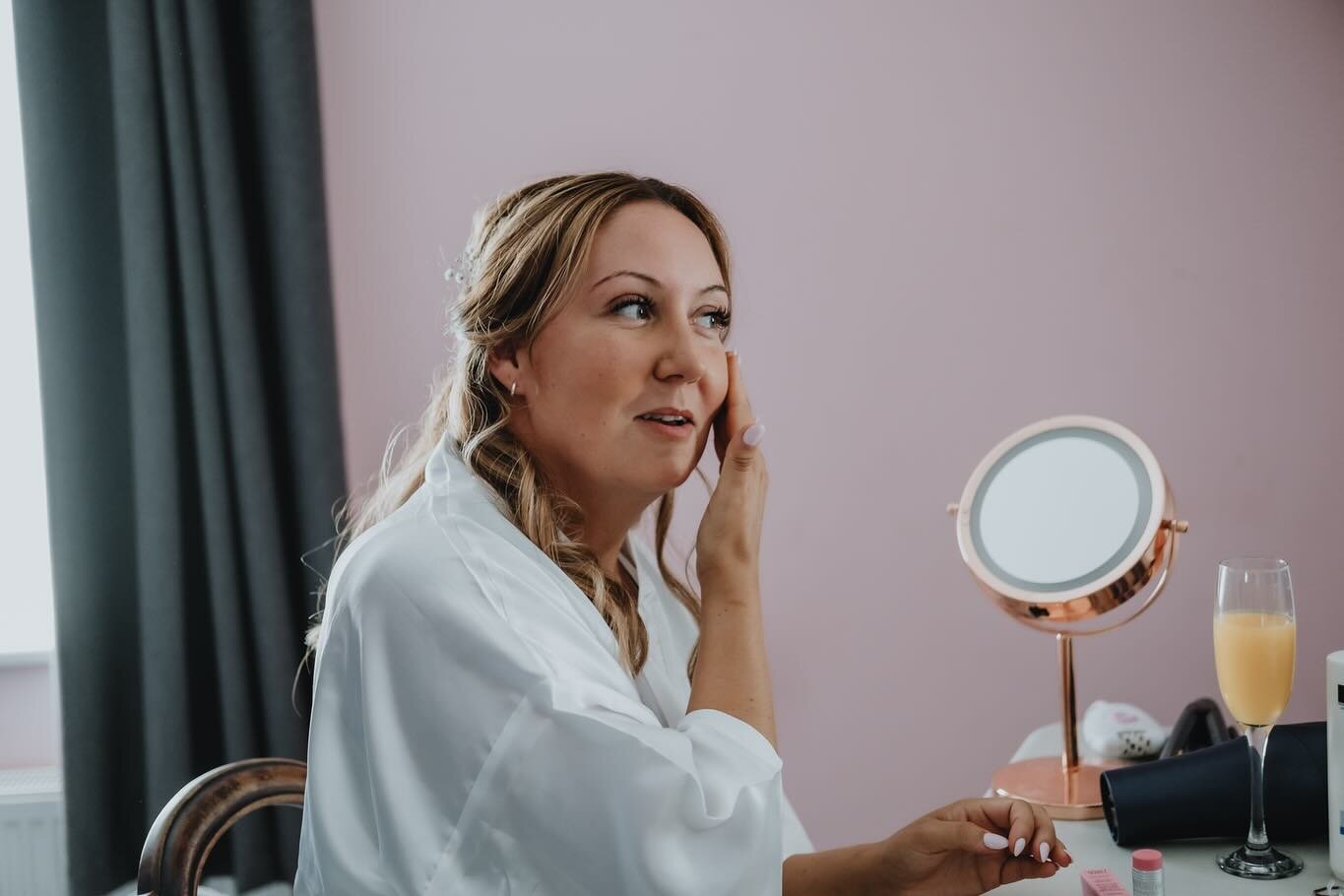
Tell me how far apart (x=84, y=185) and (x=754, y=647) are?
1648 millimetres

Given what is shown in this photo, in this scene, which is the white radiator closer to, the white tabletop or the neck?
the neck

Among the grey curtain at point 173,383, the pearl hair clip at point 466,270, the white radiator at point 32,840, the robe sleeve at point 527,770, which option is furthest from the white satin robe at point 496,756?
the white radiator at point 32,840

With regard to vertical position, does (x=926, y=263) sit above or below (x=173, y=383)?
above

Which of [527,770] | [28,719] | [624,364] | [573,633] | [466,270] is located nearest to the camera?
[527,770]

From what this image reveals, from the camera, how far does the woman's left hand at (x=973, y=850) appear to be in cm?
101

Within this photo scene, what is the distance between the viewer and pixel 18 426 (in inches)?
89.8

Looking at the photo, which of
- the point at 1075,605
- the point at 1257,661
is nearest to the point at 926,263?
the point at 1075,605

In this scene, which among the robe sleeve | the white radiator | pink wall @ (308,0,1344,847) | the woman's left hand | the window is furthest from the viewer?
the window

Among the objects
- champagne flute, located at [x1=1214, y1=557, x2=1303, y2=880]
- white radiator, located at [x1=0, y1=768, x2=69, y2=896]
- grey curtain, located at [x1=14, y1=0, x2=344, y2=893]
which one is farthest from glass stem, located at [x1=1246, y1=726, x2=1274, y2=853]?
white radiator, located at [x1=0, y1=768, x2=69, y2=896]

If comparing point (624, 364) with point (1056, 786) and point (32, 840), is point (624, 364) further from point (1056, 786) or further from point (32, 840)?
point (32, 840)

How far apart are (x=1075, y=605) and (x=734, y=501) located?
0.41 m

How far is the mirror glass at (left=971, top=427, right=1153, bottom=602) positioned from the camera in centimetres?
132

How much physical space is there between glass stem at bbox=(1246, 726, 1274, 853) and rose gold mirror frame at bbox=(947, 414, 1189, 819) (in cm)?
18

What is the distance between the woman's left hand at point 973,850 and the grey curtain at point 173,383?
1381 millimetres
